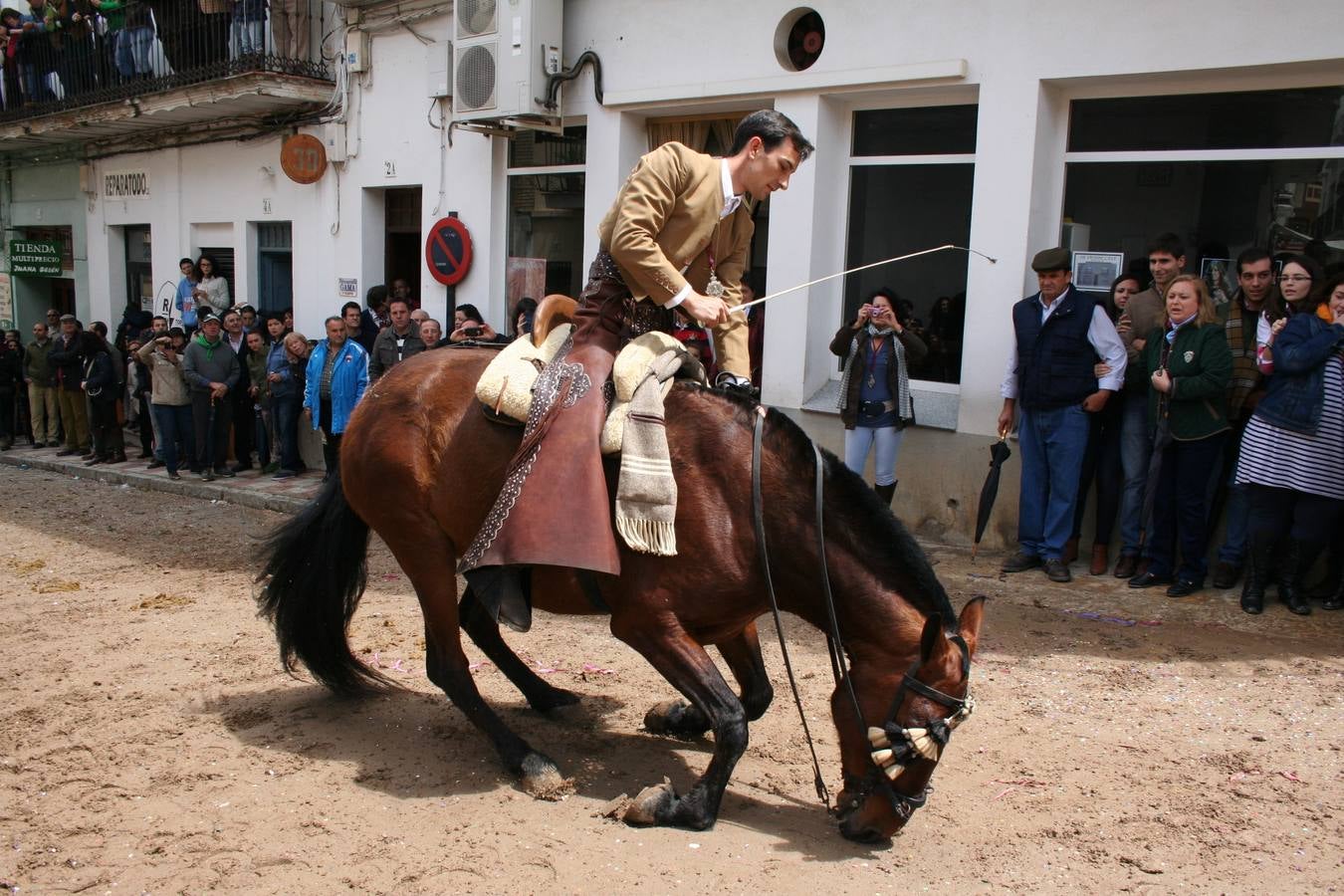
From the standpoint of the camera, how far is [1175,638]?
611 cm

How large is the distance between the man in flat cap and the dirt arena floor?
0.87 m

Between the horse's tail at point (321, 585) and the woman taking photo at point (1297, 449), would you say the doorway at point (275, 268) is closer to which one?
the horse's tail at point (321, 585)

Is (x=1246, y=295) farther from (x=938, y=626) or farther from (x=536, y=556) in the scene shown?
(x=536, y=556)

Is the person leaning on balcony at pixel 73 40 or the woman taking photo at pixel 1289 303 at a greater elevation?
the person leaning on balcony at pixel 73 40

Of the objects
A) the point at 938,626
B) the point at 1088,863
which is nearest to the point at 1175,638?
the point at 1088,863

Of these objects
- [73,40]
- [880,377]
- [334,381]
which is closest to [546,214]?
[334,381]

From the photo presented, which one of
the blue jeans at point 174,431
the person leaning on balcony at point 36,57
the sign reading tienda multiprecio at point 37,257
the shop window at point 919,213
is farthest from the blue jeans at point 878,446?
the person leaning on balcony at point 36,57

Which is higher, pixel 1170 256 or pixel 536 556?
pixel 1170 256

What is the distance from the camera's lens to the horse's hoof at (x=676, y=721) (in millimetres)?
4641

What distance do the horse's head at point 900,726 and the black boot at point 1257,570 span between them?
12.4 ft

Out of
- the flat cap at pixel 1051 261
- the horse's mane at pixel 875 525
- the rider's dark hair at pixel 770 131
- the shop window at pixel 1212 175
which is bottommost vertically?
the horse's mane at pixel 875 525

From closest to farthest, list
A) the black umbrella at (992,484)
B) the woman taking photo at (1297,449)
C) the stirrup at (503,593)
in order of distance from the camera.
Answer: the stirrup at (503,593) < the woman taking photo at (1297,449) < the black umbrella at (992,484)

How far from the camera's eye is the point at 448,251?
11.7 metres

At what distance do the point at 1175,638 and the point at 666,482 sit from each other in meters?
3.83
